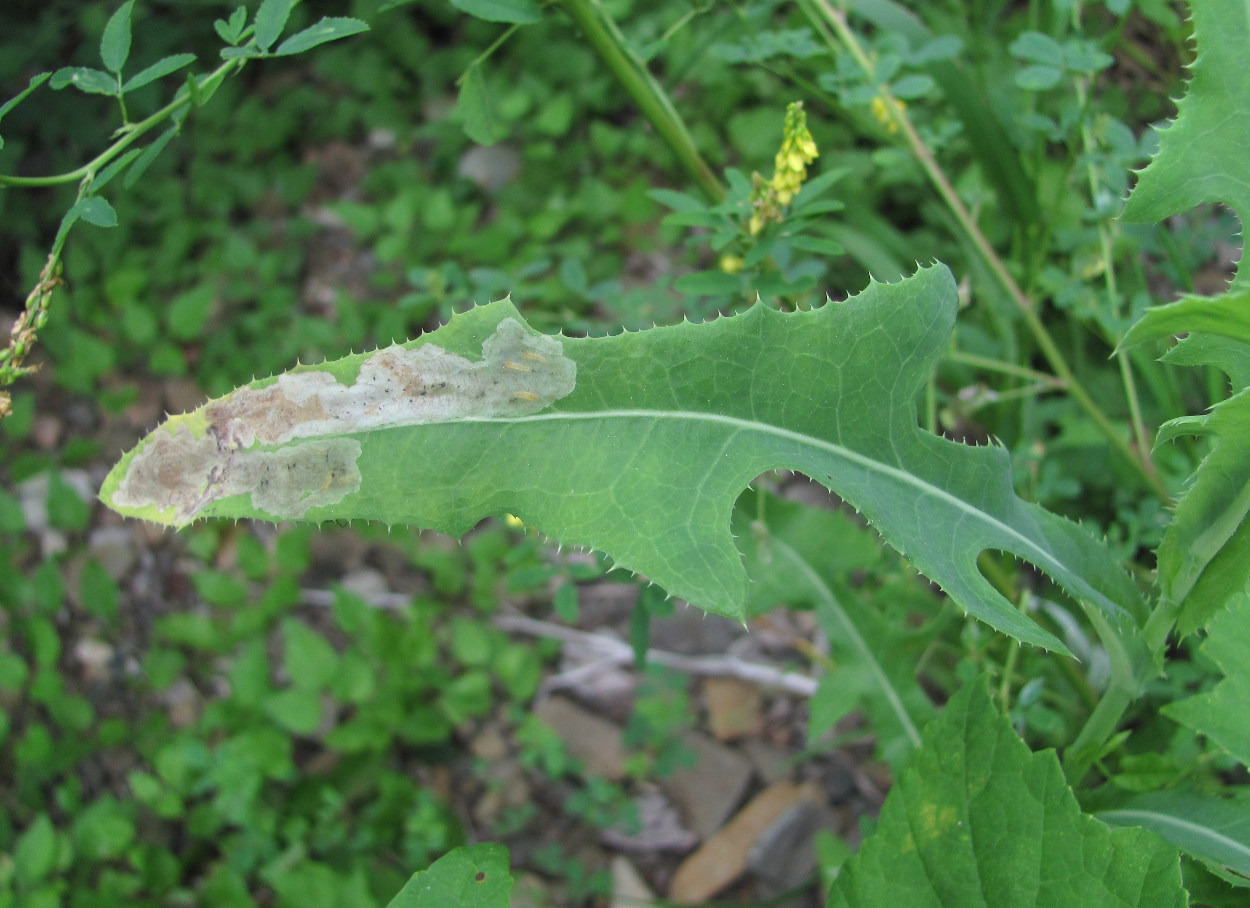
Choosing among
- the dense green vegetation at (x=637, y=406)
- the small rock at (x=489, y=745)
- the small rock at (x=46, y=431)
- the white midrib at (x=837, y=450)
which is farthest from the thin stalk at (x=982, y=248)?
the small rock at (x=46, y=431)

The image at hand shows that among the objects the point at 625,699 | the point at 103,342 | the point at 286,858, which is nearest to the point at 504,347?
the point at 625,699

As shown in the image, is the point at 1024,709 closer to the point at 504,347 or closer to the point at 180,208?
the point at 504,347

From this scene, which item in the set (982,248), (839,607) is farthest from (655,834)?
(982,248)

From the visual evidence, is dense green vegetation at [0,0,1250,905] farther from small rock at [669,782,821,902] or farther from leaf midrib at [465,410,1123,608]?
small rock at [669,782,821,902]

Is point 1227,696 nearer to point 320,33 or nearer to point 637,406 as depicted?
point 637,406

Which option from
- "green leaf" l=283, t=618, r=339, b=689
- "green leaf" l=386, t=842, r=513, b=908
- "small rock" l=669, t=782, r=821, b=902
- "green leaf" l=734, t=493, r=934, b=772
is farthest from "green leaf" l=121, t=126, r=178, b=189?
"small rock" l=669, t=782, r=821, b=902

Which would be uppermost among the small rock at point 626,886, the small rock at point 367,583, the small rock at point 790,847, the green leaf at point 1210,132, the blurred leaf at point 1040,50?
the green leaf at point 1210,132

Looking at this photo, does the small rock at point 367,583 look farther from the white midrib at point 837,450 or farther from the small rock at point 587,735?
the white midrib at point 837,450
